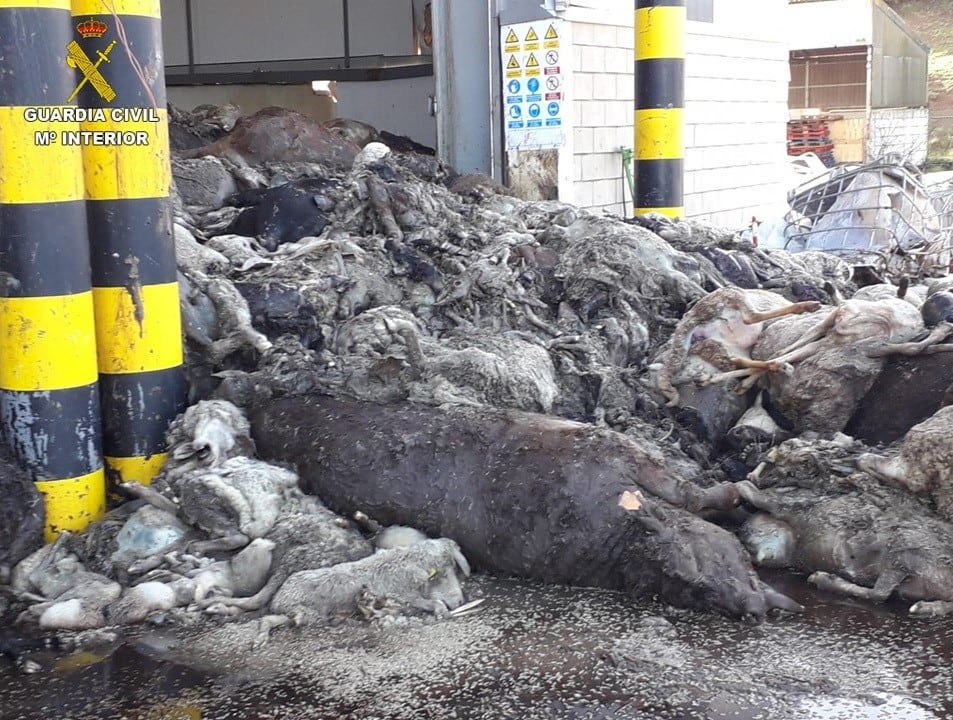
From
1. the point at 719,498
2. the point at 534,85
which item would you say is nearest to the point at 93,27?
the point at 719,498

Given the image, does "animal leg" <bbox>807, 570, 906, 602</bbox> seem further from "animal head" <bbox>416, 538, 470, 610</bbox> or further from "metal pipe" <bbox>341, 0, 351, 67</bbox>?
"metal pipe" <bbox>341, 0, 351, 67</bbox>

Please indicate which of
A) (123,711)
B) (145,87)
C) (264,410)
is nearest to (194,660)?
(123,711)

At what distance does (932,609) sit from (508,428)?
155 cm

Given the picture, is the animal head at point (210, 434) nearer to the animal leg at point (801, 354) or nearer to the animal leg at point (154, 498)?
the animal leg at point (154, 498)

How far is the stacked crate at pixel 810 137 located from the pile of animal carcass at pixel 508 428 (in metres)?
21.0

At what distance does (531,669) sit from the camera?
3.02 m

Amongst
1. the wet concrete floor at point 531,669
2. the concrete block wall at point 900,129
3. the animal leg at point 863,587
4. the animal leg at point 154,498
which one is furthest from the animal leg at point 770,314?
the concrete block wall at point 900,129

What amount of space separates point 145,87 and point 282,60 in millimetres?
A: 9801

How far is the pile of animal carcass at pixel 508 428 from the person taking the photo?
3.51 m

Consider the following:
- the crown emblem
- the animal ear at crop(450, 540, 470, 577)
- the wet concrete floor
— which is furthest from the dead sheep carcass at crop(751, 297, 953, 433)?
the crown emblem

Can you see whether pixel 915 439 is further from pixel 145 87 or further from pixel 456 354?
pixel 145 87

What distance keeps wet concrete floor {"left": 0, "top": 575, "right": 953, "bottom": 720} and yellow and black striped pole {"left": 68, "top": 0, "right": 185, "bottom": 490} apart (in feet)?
3.48

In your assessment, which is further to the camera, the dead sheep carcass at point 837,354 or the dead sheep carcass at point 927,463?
the dead sheep carcass at point 837,354

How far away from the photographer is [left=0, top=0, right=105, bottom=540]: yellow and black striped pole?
12.0 ft
